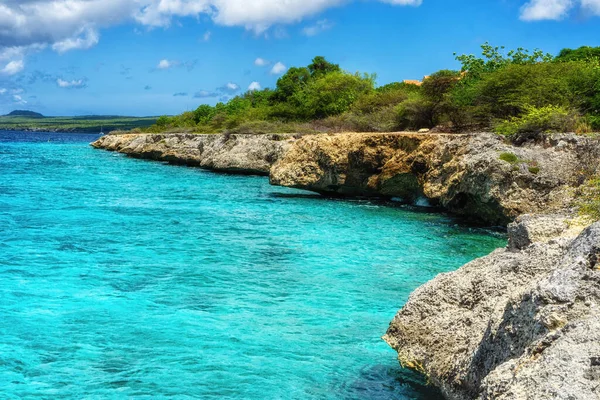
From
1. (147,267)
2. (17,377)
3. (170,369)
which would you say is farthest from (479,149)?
(17,377)

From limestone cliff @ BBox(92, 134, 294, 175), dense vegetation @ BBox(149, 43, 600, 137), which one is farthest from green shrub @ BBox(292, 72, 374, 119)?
limestone cliff @ BBox(92, 134, 294, 175)

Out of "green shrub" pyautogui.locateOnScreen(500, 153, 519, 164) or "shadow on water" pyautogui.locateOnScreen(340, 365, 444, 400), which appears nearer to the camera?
"shadow on water" pyautogui.locateOnScreen(340, 365, 444, 400)

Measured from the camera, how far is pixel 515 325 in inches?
137

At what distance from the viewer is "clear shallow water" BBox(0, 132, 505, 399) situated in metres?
5.72

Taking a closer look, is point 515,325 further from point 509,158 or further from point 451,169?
point 451,169

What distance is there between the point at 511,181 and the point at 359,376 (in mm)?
9607

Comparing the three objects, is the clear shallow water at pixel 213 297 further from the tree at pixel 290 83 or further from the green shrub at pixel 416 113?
the tree at pixel 290 83

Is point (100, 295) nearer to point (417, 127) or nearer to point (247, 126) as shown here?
point (417, 127)

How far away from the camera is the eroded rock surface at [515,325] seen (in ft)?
8.93

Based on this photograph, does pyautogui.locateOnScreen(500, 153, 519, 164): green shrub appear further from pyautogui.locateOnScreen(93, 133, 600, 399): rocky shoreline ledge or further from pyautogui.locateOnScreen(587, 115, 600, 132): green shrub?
pyautogui.locateOnScreen(587, 115, 600, 132): green shrub

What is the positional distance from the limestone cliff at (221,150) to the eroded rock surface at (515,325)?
2339cm

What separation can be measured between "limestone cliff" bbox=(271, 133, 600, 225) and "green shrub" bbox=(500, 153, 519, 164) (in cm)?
3

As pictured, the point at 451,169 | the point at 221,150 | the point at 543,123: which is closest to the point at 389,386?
the point at 451,169

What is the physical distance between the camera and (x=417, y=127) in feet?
90.3
